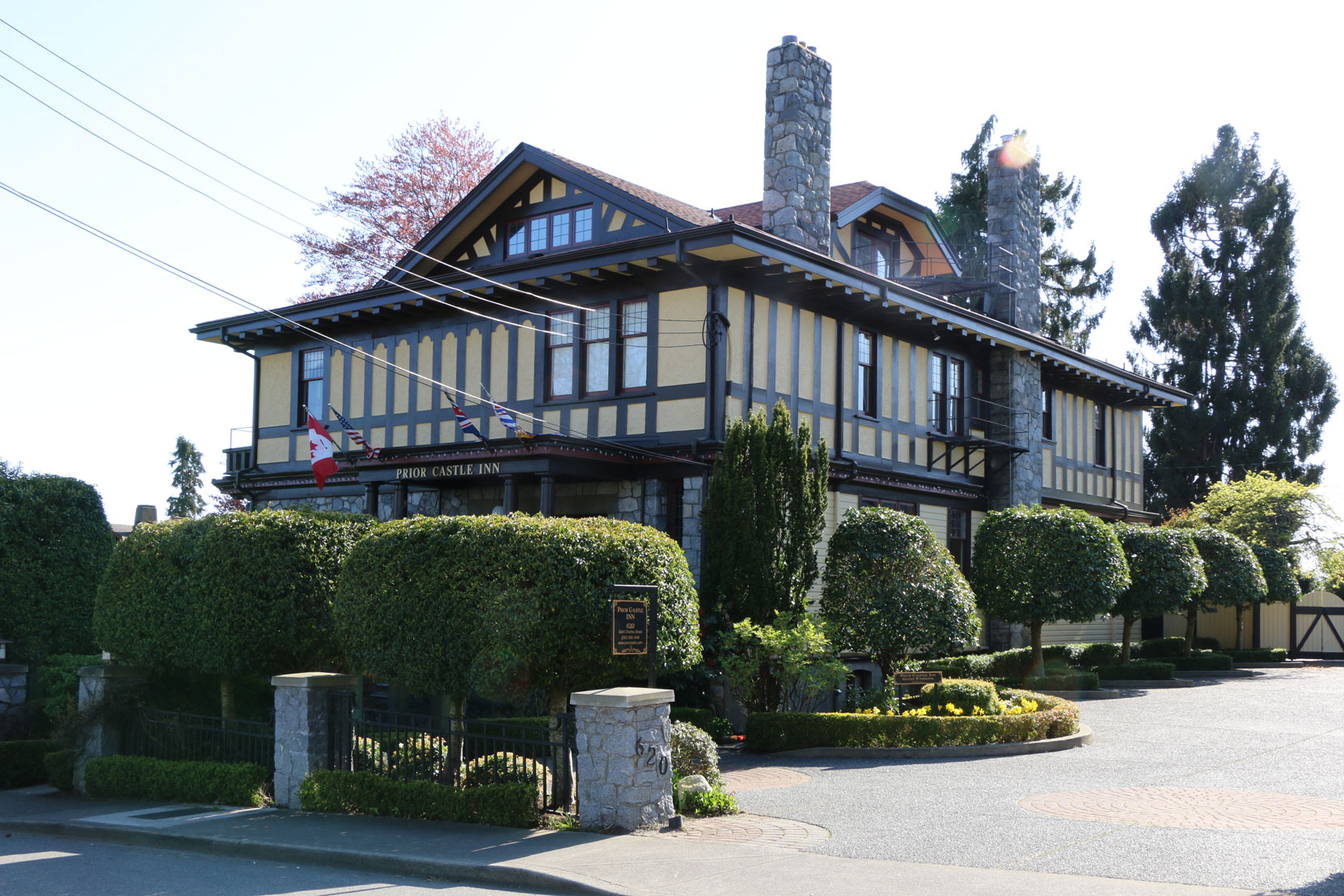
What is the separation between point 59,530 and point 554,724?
11.4 m

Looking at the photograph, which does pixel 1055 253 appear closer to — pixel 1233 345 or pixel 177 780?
pixel 1233 345

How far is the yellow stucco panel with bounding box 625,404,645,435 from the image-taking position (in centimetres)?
2059

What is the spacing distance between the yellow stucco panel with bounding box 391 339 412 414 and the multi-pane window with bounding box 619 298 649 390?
18.1ft

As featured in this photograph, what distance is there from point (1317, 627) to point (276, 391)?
3001 centimetres

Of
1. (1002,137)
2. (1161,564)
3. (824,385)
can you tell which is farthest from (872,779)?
(1002,137)

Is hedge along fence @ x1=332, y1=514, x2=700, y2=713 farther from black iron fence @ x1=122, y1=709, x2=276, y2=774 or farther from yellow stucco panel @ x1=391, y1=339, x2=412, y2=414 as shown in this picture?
yellow stucco panel @ x1=391, y1=339, x2=412, y2=414

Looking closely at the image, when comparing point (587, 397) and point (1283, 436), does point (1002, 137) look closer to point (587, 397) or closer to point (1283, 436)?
point (587, 397)

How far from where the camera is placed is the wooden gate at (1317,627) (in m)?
34.7

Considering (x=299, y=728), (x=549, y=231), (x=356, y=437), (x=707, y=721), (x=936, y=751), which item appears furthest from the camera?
(x=549, y=231)

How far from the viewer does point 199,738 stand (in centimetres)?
1399

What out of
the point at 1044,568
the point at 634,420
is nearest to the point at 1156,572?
the point at 1044,568

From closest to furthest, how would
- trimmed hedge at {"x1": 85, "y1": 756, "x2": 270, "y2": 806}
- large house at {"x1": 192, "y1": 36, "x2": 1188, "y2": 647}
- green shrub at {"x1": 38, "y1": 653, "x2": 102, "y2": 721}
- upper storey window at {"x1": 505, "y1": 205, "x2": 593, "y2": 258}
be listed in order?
trimmed hedge at {"x1": 85, "y1": 756, "x2": 270, "y2": 806} → green shrub at {"x1": 38, "y1": 653, "x2": 102, "y2": 721} → large house at {"x1": 192, "y1": 36, "x2": 1188, "y2": 647} → upper storey window at {"x1": 505, "y1": 205, "x2": 593, "y2": 258}

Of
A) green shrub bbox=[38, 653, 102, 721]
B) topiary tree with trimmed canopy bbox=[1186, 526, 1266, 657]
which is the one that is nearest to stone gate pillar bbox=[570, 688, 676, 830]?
green shrub bbox=[38, 653, 102, 721]

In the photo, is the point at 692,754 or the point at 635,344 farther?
the point at 635,344
